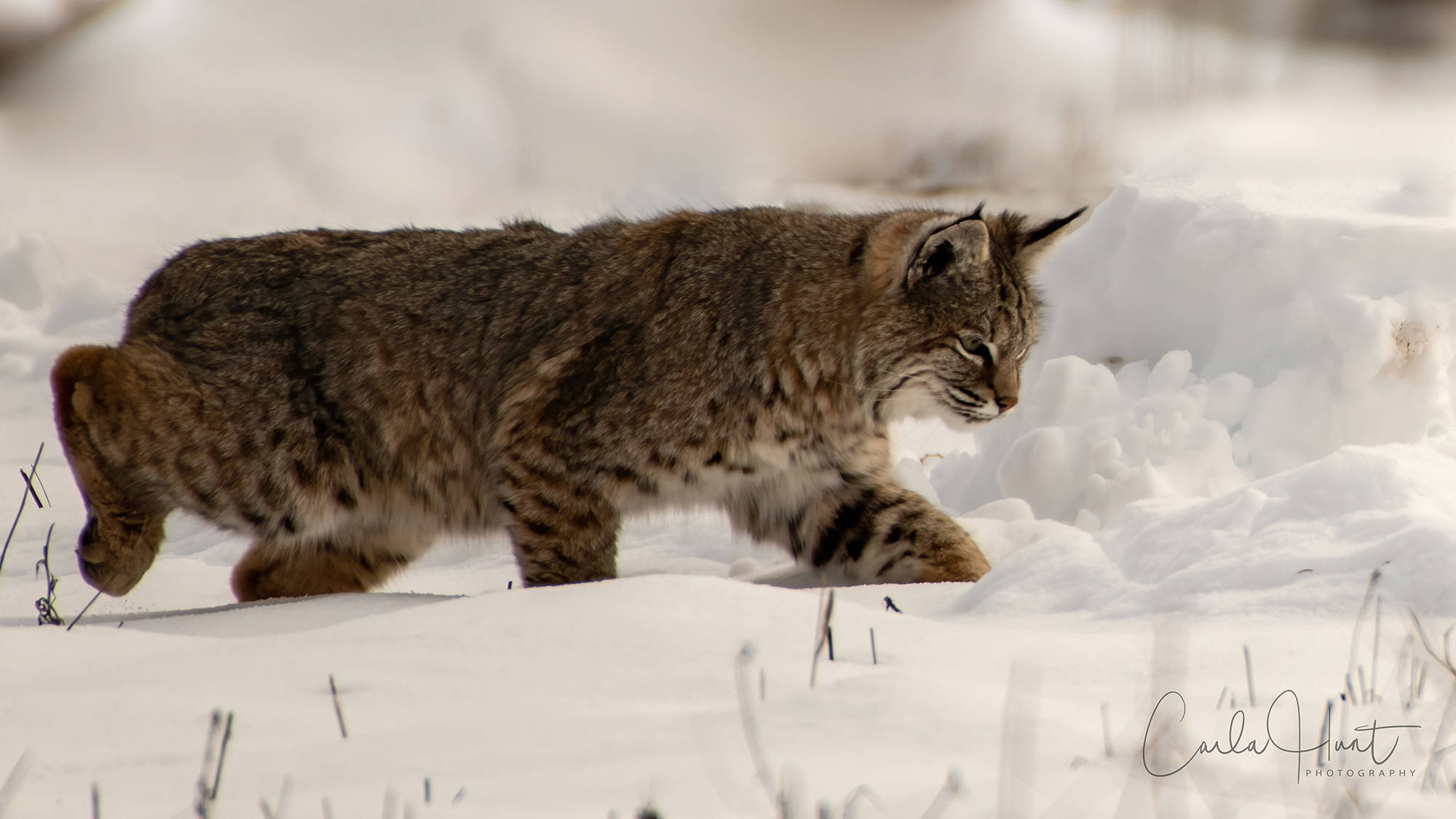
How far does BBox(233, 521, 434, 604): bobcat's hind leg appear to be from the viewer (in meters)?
4.79

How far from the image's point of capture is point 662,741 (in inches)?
79.7

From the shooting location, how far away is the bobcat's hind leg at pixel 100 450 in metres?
4.30

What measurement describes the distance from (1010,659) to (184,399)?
2.91 meters

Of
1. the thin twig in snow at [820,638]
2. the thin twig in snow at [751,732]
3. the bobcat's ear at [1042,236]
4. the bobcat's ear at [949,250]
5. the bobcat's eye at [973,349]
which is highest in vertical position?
the bobcat's ear at [1042,236]

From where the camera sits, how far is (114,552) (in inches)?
172

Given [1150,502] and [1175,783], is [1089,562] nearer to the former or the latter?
[1150,502]

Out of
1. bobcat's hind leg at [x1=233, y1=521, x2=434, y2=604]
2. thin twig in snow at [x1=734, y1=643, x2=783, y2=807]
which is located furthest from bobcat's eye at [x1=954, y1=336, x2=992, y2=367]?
thin twig in snow at [x1=734, y1=643, x2=783, y2=807]

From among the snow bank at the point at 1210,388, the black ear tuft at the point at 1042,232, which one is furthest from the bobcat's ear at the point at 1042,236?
the snow bank at the point at 1210,388

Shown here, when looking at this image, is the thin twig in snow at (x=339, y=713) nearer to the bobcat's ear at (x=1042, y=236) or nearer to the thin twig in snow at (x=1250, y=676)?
the thin twig in snow at (x=1250, y=676)

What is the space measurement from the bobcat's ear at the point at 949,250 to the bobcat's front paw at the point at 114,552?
2.60 metres

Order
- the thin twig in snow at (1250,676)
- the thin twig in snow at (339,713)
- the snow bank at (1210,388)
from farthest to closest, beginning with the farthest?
the snow bank at (1210,388) < the thin twig in snow at (1250,676) < the thin twig in snow at (339,713)

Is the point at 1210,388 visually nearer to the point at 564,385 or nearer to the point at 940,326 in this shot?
the point at 940,326

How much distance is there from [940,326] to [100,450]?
8.83 ft

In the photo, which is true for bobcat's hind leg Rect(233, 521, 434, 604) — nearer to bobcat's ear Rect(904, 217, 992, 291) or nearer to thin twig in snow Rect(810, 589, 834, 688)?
bobcat's ear Rect(904, 217, 992, 291)
